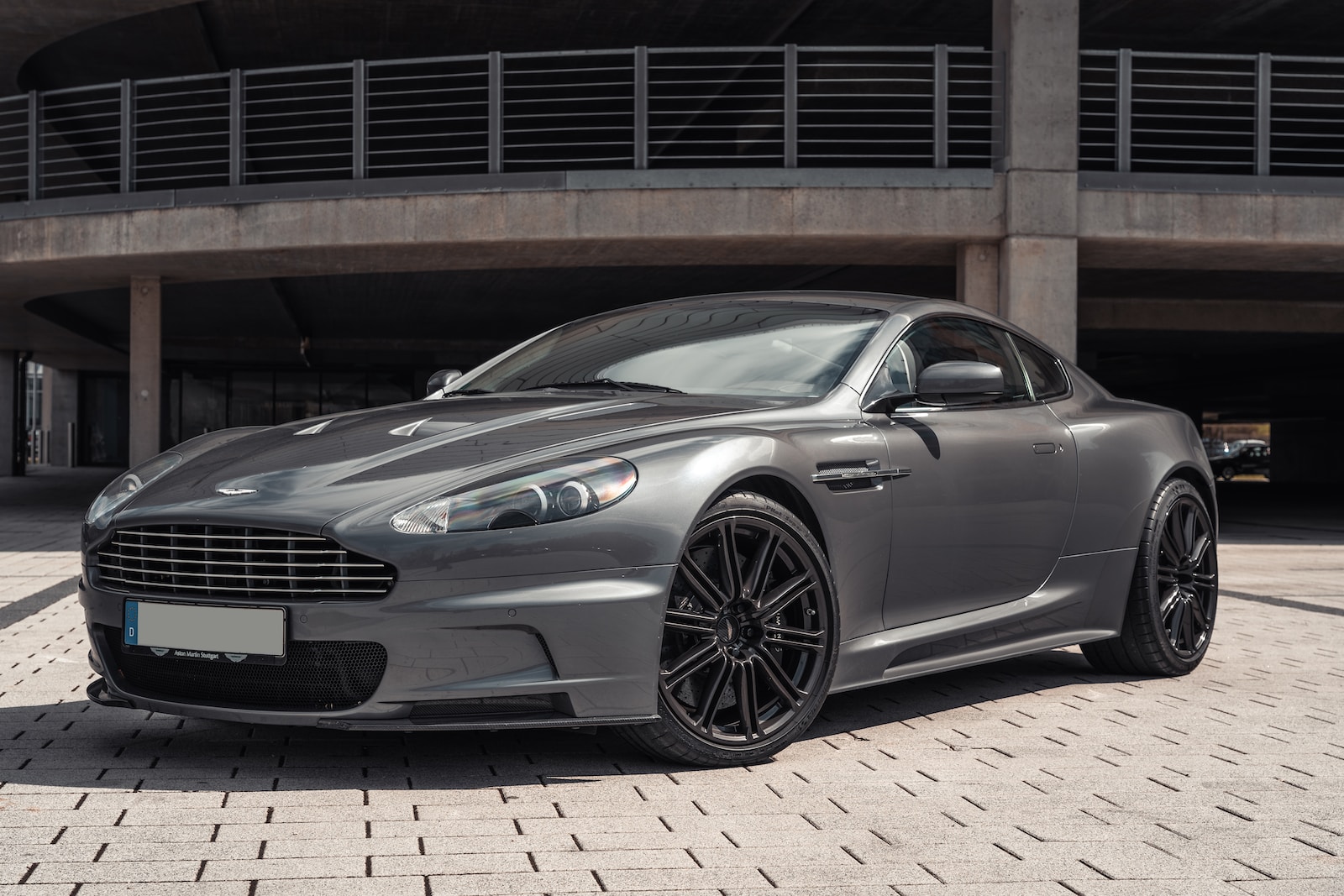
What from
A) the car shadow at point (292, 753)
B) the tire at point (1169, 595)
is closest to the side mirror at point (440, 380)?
the car shadow at point (292, 753)

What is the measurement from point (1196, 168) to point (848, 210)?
13249 millimetres

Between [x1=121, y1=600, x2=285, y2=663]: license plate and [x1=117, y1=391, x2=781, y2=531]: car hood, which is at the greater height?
[x1=117, y1=391, x2=781, y2=531]: car hood

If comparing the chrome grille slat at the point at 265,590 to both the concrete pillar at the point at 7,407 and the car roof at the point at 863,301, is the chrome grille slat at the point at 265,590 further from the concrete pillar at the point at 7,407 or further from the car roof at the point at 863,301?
the concrete pillar at the point at 7,407

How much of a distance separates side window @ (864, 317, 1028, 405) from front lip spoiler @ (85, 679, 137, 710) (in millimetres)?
2329

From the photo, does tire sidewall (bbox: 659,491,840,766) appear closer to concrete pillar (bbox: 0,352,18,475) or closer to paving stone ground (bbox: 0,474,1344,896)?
paving stone ground (bbox: 0,474,1344,896)

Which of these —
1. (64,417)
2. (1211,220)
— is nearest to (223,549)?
(1211,220)

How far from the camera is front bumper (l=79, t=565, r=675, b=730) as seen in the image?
3.29 metres

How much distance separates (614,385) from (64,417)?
38246mm

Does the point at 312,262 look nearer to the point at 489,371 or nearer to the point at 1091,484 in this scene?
the point at 489,371

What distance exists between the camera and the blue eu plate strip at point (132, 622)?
3588mm

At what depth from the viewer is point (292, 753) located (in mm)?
3791

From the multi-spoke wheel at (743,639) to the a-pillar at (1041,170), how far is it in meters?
9.64

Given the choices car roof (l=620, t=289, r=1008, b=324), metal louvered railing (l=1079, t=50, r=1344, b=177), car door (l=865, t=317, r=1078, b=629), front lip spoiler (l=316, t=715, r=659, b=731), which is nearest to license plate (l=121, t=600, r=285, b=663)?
front lip spoiler (l=316, t=715, r=659, b=731)

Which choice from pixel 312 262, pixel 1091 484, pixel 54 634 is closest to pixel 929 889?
pixel 1091 484
